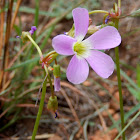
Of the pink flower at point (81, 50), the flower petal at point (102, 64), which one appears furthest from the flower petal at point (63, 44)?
the flower petal at point (102, 64)

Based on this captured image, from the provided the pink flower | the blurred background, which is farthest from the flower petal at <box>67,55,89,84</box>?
the blurred background

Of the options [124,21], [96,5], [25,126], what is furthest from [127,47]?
[25,126]

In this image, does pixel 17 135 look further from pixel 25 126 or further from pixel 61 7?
pixel 61 7

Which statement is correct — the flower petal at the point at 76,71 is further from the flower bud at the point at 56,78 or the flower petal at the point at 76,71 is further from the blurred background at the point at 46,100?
the blurred background at the point at 46,100

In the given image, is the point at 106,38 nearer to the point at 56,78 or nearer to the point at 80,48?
the point at 80,48

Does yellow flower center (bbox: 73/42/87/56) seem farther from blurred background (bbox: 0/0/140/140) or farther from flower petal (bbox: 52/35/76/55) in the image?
blurred background (bbox: 0/0/140/140)

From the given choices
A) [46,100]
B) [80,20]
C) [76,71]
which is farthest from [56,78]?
[46,100]
